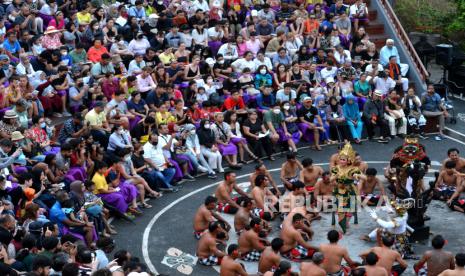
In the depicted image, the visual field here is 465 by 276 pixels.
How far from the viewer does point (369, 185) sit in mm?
22344

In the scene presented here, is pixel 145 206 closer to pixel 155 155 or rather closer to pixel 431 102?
pixel 155 155

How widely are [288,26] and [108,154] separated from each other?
10104mm

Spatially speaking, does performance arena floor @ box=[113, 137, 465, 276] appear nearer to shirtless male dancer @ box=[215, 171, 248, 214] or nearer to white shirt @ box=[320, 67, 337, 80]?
shirtless male dancer @ box=[215, 171, 248, 214]

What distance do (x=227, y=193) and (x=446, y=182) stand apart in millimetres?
5169

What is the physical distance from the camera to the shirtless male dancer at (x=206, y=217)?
2069 centimetres

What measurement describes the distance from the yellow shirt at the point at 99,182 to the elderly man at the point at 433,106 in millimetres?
10901

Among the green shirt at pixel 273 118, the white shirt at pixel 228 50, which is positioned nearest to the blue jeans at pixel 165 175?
the green shirt at pixel 273 118

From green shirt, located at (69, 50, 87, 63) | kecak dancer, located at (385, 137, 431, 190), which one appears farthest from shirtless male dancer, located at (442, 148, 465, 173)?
green shirt, located at (69, 50, 87, 63)

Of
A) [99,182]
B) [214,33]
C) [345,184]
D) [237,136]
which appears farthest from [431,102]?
[99,182]

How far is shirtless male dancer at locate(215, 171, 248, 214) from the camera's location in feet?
72.6

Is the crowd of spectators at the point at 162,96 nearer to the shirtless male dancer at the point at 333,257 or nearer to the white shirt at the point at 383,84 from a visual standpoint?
the white shirt at the point at 383,84

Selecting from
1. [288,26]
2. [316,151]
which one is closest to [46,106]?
[316,151]

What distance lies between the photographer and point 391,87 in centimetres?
2906

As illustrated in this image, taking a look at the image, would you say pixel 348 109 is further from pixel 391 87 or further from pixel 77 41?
pixel 77 41
